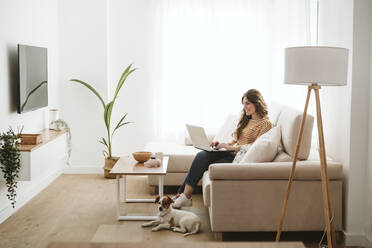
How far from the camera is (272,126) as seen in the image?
413cm

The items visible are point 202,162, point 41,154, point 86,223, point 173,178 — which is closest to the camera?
point 86,223

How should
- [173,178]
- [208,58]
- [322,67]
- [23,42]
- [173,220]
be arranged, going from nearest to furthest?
[322,67] < [173,220] < [23,42] < [173,178] < [208,58]

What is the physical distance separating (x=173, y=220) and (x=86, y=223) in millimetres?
758

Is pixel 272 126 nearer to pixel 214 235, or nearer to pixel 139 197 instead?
pixel 214 235

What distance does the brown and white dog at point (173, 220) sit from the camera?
3709 mm

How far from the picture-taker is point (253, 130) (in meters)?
4.16

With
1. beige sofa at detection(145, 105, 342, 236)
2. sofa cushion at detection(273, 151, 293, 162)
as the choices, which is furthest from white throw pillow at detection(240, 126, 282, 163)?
beige sofa at detection(145, 105, 342, 236)

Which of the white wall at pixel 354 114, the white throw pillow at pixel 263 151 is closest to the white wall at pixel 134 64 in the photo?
the white throw pillow at pixel 263 151

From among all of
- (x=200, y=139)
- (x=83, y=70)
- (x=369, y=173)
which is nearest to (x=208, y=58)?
(x=83, y=70)

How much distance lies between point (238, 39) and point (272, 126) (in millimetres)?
2204

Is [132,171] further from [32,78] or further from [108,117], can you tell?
[108,117]

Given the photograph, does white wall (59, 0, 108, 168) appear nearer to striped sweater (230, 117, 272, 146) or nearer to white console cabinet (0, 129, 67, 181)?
white console cabinet (0, 129, 67, 181)

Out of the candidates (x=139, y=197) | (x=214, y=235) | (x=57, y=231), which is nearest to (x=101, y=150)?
(x=139, y=197)

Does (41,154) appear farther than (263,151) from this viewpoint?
Yes
